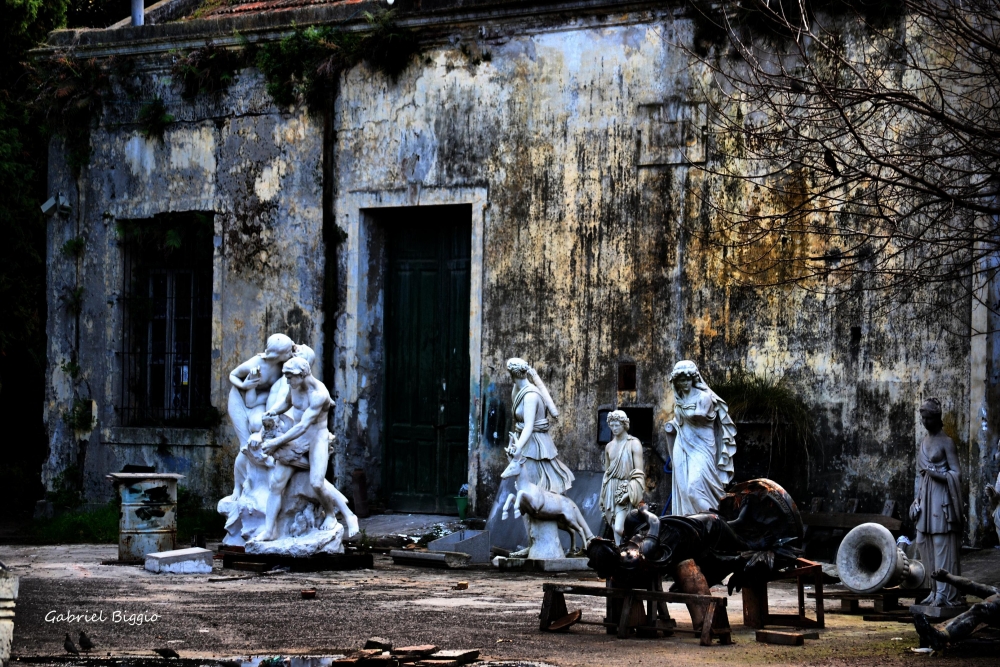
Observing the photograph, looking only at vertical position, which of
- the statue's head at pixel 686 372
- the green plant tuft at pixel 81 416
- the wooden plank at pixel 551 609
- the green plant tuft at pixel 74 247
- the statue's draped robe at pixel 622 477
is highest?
the green plant tuft at pixel 74 247

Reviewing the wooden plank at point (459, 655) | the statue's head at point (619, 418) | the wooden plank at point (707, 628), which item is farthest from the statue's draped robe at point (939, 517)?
the wooden plank at point (459, 655)

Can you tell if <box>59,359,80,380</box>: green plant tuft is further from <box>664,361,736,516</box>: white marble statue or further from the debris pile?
the debris pile

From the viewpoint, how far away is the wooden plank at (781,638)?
32.1 ft

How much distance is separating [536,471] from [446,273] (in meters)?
4.07

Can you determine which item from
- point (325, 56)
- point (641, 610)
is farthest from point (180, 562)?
point (325, 56)

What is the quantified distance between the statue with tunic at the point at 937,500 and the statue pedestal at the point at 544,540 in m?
3.84

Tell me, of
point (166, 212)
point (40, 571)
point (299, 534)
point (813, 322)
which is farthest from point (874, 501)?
point (166, 212)

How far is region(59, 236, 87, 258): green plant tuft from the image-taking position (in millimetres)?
19812

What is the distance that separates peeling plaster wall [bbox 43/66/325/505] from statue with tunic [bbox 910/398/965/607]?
849cm

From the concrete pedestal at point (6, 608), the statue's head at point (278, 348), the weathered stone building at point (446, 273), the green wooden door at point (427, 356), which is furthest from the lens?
the green wooden door at point (427, 356)

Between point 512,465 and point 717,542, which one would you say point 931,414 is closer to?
point 717,542

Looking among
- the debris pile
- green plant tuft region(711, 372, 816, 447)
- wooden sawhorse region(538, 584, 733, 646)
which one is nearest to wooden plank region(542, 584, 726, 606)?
wooden sawhorse region(538, 584, 733, 646)

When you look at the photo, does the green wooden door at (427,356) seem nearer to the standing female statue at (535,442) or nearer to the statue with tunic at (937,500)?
the standing female statue at (535,442)

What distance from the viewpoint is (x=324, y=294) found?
60.4ft
